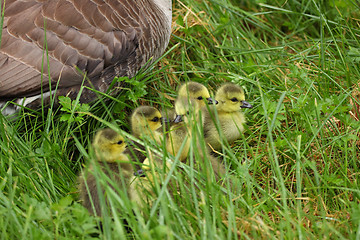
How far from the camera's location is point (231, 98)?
2.97m

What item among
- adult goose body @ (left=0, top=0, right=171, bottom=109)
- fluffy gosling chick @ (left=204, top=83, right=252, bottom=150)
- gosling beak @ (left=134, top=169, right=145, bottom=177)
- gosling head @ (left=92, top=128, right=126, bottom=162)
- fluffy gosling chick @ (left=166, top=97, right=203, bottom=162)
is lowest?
fluffy gosling chick @ (left=204, top=83, right=252, bottom=150)

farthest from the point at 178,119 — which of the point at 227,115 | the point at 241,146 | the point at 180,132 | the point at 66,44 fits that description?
the point at 66,44

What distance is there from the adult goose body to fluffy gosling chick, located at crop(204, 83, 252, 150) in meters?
0.69

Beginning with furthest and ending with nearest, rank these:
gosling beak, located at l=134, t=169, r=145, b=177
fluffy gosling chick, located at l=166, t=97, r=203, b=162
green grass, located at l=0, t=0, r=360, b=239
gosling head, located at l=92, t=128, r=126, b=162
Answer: fluffy gosling chick, located at l=166, t=97, r=203, b=162 → gosling head, located at l=92, t=128, r=126, b=162 → gosling beak, located at l=134, t=169, r=145, b=177 → green grass, located at l=0, t=0, r=360, b=239

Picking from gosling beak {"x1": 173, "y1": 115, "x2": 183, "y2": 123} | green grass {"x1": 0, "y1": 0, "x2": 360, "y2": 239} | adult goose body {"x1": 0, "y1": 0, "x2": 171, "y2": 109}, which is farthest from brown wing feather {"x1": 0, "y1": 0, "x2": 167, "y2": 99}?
gosling beak {"x1": 173, "y1": 115, "x2": 183, "y2": 123}

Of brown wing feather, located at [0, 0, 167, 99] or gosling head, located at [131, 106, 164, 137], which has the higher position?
brown wing feather, located at [0, 0, 167, 99]

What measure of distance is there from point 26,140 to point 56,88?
0.39 metres

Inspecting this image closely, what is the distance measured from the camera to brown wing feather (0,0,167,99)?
2902 mm

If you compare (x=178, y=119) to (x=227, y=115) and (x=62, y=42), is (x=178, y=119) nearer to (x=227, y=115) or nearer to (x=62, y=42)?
(x=227, y=115)

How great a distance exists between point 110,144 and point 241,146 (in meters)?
0.96

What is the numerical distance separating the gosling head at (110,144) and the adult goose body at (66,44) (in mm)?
581

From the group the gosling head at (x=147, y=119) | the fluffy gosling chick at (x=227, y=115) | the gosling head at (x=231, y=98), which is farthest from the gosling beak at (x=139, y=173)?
the gosling head at (x=231, y=98)

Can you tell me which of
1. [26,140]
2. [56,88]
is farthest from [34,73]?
[26,140]

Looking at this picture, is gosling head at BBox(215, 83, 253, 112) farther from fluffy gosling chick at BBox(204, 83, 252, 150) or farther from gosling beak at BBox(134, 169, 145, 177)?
gosling beak at BBox(134, 169, 145, 177)
